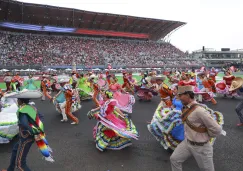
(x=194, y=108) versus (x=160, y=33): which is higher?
(x=160, y=33)

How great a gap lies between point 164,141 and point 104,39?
4562 cm

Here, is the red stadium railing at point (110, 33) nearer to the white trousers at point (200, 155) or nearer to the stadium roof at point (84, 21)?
the stadium roof at point (84, 21)

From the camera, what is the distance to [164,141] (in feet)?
14.6

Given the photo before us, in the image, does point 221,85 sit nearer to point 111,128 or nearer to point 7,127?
point 111,128

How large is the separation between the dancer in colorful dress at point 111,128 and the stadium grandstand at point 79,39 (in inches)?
1108

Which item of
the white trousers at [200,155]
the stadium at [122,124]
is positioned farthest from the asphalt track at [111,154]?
the white trousers at [200,155]

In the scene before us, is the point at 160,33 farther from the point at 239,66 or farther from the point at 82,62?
the point at 82,62

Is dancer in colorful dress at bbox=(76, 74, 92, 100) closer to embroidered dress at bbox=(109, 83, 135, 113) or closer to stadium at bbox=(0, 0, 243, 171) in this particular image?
stadium at bbox=(0, 0, 243, 171)

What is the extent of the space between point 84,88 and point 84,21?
35.5m

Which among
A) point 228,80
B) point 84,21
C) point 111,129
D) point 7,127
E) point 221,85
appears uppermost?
point 84,21

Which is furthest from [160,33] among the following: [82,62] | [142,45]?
[82,62]

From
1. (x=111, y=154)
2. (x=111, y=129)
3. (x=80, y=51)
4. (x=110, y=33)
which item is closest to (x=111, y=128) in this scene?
(x=111, y=129)

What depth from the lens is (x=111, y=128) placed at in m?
4.29

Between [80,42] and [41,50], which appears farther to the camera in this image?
[80,42]
